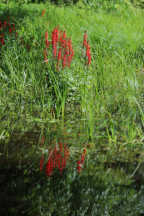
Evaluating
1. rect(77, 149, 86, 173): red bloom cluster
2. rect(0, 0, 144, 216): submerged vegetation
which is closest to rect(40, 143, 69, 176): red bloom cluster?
rect(0, 0, 144, 216): submerged vegetation

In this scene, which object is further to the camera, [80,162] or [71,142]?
[71,142]

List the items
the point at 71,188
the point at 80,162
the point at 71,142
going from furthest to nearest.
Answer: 1. the point at 71,142
2. the point at 80,162
3. the point at 71,188

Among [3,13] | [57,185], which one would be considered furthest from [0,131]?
[3,13]

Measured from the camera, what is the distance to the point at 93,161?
277 cm

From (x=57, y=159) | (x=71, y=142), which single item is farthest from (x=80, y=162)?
(x=71, y=142)

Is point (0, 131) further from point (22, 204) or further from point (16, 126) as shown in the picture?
point (22, 204)

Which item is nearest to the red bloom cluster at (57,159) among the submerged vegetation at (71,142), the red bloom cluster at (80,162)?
the submerged vegetation at (71,142)

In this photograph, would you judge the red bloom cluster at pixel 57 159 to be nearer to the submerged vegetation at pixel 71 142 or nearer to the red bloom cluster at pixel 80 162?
the submerged vegetation at pixel 71 142

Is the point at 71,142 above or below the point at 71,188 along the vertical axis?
below

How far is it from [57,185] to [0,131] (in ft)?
3.49

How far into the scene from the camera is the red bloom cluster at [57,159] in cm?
263

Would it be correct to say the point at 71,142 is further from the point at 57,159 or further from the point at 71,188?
the point at 71,188

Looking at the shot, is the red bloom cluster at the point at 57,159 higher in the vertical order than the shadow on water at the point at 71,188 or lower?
lower

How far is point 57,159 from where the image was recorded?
276 cm
